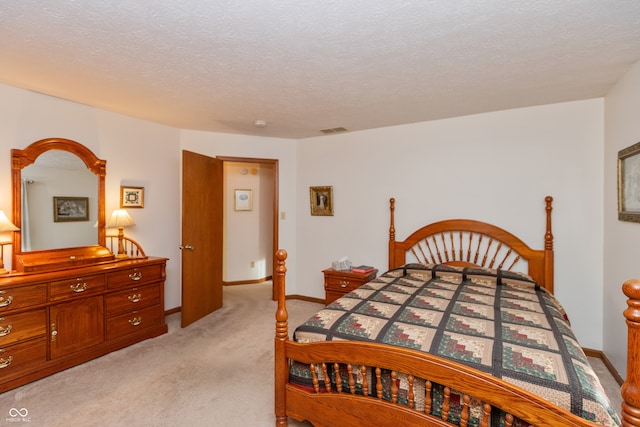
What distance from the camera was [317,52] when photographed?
6.89 ft

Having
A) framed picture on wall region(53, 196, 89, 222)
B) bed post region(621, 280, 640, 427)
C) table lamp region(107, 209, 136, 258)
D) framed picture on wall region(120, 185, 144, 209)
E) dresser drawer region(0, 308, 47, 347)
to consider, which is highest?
framed picture on wall region(120, 185, 144, 209)

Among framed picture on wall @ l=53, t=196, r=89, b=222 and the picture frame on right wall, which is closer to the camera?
the picture frame on right wall

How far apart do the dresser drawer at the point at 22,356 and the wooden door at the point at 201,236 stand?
1289 millimetres

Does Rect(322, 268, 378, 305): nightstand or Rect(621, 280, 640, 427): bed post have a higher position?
Rect(621, 280, 640, 427): bed post

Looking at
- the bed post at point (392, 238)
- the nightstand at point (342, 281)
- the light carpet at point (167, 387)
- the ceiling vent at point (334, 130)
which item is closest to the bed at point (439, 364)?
the light carpet at point (167, 387)

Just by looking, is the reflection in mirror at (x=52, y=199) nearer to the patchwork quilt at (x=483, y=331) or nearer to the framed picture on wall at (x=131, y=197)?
the framed picture on wall at (x=131, y=197)

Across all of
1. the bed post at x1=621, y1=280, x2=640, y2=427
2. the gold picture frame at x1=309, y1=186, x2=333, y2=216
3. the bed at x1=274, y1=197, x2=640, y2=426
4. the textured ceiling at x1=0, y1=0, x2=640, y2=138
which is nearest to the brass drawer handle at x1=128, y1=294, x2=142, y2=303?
the textured ceiling at x1=0, y1=0, x2=640, y2=138

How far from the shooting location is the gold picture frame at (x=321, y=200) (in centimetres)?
450

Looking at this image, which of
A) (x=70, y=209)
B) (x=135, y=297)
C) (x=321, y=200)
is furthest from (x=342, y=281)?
(x=70, y=209)

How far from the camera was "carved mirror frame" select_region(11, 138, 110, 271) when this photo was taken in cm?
276

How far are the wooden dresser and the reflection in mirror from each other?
38 centimetres

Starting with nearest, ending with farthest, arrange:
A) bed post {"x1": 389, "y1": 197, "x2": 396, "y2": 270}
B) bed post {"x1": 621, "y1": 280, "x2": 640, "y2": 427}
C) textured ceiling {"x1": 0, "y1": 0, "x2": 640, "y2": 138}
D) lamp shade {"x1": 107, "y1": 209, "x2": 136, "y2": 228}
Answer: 1. bed post {"x1": 621, "y1": 280, "x2": 640, "y2": 427}
2. textured ceiling {"x1": 0, "y1": 0, "x2": 640, "y2": 138}
3. lamp shade {"x1": 107, "y1": 209, "x2": 136, "y2": 228}
4. bed post {"x1": 389, "y1": 197, "x2": 396, "y2": 270}

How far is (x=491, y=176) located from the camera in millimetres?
3463

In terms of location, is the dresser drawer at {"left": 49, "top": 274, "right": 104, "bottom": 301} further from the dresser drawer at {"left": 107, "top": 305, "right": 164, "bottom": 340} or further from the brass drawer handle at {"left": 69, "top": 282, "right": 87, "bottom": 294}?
the dresser drawer at {"left": 107, "top": 305, "right": 164, "bottom": 340}
